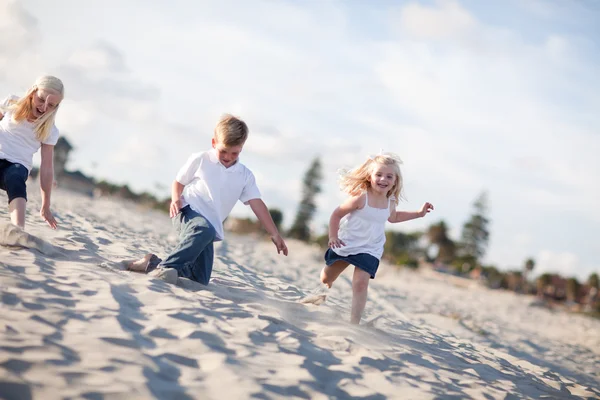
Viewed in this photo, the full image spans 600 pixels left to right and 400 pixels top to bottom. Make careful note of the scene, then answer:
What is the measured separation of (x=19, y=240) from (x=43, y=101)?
3.88ft

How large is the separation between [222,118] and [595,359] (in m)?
7.68

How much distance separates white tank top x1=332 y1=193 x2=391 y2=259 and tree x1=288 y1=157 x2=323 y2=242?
106 feet

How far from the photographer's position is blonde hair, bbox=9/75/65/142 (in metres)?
4.39

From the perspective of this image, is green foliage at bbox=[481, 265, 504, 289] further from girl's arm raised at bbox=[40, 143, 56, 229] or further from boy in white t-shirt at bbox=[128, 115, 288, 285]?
girl's arm raised at bbox=[40, 143, 56, 229]

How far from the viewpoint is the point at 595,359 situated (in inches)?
344

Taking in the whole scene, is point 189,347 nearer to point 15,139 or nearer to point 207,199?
point 207,199

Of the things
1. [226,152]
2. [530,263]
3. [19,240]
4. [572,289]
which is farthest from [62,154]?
[572,289]

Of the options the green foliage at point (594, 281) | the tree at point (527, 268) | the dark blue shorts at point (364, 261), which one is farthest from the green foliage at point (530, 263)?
the dark blue shorts at point (364, 261)

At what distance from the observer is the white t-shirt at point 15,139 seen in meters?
4.47

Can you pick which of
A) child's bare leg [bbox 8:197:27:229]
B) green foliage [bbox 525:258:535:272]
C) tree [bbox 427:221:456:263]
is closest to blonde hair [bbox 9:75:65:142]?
child's bare leg [bbox 8:197:27:229]

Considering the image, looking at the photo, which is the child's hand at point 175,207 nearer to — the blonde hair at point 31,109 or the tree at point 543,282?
the blonde hair at point 31,109

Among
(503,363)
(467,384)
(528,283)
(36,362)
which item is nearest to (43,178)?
A: (36,362)

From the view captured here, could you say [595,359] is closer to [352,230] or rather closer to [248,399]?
[352,230]

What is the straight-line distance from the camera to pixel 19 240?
3.93 meters
